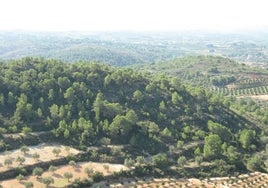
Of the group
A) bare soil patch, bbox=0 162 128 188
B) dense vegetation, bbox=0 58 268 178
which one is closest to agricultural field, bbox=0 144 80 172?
dense vegetation, bbox=0 58 268 178

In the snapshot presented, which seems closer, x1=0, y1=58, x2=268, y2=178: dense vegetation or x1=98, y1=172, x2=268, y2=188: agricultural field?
x1=98, y1=172, x2=268, y2=188: agricultural field

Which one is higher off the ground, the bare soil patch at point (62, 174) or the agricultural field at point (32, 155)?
the agricultural field at point (32, 155)

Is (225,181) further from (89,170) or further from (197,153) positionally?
(89,170)

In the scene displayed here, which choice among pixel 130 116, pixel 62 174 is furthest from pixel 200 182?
pixel 62 174

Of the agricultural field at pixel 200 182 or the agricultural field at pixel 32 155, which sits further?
the agricultural field at pixel 32 155

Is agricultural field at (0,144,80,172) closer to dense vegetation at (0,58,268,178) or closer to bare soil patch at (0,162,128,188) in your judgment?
dense vegetation at (0,58,268,178)

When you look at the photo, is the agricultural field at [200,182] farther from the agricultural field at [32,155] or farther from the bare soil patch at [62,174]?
the agricultural field at [32,155]

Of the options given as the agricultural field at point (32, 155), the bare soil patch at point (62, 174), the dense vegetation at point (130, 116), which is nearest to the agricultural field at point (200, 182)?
the dense vegetation at point (130, 116)

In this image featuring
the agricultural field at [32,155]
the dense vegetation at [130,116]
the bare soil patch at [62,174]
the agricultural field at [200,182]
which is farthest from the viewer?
the dense vegetation at [130,116]
